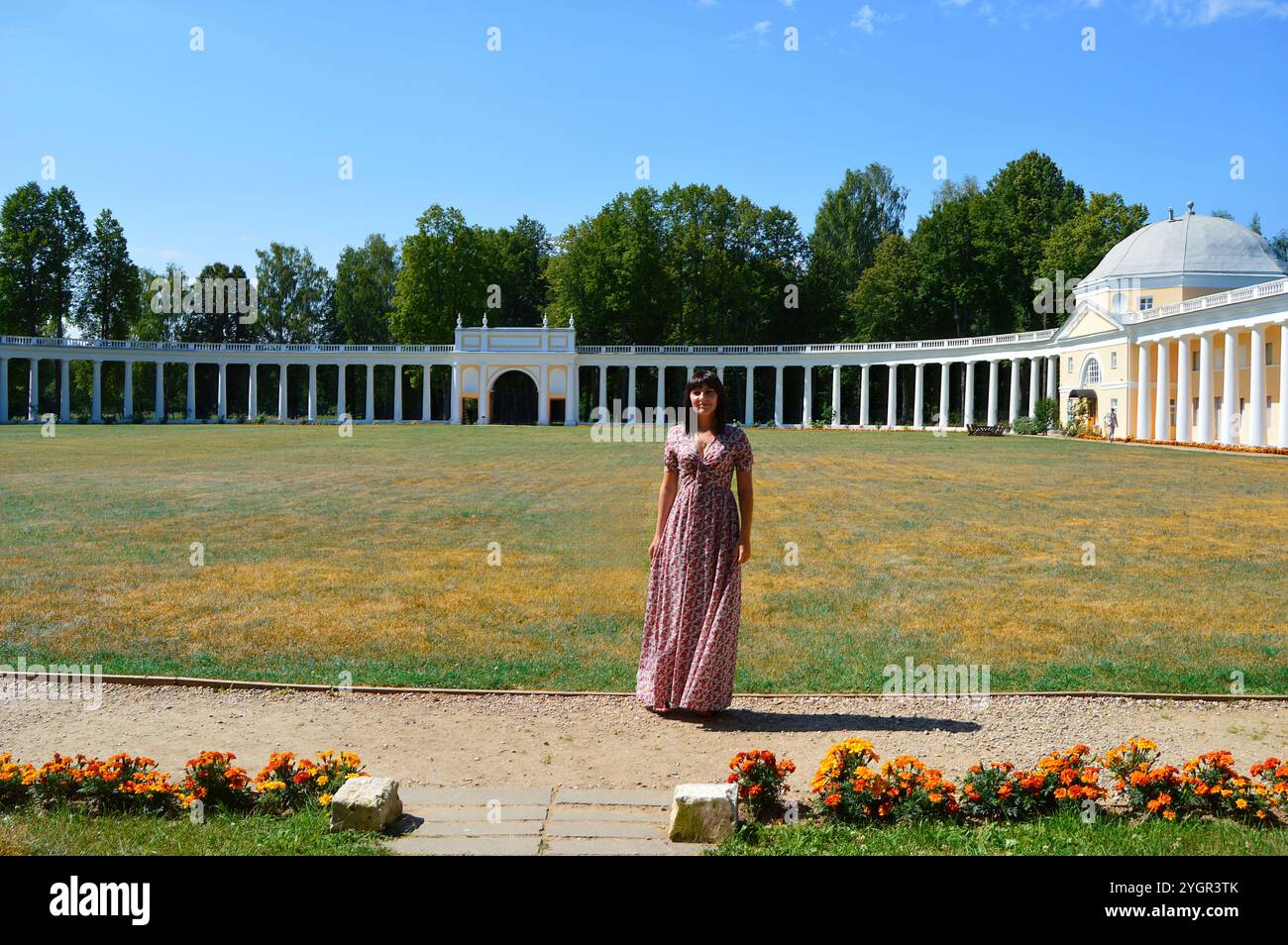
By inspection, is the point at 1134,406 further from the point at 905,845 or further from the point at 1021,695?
the point at 905,845

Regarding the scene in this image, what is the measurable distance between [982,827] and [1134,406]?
55066 millimetres

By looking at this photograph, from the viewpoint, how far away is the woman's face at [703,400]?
25.1 ft

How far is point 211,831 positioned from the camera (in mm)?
5570

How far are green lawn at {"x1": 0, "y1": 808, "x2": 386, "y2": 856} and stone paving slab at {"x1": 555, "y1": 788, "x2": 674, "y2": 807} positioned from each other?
1212mm

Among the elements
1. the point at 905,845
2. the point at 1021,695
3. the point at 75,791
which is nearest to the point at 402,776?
the point at 75,791

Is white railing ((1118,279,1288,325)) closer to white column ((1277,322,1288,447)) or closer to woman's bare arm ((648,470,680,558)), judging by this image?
white column ((1277,322,1288,447))

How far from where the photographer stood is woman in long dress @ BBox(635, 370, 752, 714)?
7676 millimetres

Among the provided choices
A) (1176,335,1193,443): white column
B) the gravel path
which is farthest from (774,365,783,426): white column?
the gravel path

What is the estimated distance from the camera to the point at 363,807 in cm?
555

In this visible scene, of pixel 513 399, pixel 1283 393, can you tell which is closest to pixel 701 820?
pixel 1283 393

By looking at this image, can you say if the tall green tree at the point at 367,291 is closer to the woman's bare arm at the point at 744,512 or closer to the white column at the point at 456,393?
the white column at the point at 456,393

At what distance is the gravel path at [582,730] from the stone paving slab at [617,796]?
145 millimetres

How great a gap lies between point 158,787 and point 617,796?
2.56 m

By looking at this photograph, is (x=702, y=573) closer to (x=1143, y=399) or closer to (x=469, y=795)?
(x=469, y=795)
